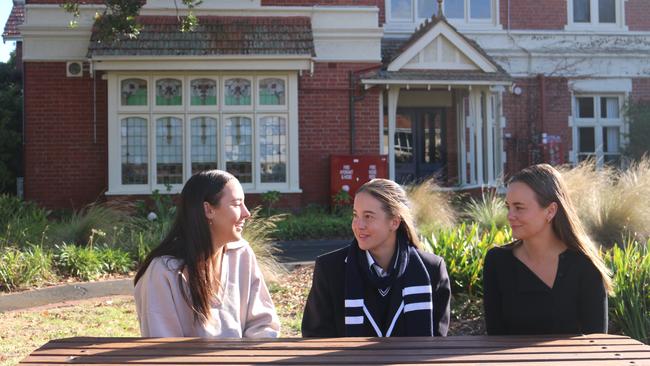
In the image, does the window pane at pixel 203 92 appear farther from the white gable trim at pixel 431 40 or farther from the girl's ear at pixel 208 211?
the girl's ear at pixel 208 211

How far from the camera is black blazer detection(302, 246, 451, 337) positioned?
3.62 meters

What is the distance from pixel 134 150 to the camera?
50.5 ft

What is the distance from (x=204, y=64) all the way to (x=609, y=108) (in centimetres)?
1004

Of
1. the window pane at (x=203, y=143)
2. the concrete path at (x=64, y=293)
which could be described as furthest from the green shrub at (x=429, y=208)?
the concrete path at (x=64, y=293)

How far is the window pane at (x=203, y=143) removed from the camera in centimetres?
1551

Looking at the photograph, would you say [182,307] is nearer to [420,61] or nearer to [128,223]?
[128,223]

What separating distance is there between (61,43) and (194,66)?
2.94 meters

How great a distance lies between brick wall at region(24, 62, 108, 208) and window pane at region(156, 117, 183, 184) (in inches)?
46.9

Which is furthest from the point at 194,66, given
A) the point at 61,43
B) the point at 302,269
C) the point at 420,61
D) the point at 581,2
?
the point at 581,2

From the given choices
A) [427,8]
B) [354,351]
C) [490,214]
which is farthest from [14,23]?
[354,351]

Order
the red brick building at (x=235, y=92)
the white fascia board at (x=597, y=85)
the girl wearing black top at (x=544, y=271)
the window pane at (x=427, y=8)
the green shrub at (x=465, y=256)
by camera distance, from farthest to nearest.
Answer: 1. the white fascia board at (x=597, y=85)
2. the window pane at (x=427, y=8)
3. the red brick building at (x=235, y=92)
4. the green shrub at (x=465, y=256)
5. the girl wearing black top at (x=544, y=271)

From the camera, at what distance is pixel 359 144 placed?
1606 centimetres

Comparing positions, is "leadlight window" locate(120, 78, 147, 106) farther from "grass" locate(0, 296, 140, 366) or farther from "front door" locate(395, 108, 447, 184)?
"grass" locate(0, 296, 140, 366)

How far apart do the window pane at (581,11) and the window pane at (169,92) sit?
9.63 meters
